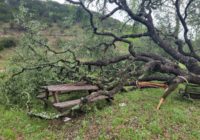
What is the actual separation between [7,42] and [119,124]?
17.4 metres

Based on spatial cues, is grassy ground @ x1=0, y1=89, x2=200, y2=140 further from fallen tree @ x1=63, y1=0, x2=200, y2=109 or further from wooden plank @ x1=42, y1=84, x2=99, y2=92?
fallen tree @ x1=63, y1=0, x2=200, y2=109

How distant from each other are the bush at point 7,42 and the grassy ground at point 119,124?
46.8 feet

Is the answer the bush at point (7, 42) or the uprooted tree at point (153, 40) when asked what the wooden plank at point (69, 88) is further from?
the bush at point (7, 42)

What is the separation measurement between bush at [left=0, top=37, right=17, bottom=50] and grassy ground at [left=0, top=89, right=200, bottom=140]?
46.8 feet

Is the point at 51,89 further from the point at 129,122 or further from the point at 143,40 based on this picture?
the point at 143,40

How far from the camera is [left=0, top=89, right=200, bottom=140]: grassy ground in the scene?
612 centimetres

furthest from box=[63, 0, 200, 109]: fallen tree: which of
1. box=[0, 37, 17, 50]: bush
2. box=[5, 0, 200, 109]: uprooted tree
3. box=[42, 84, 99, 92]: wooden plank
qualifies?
box=[0, 37, 17, 50]: bush

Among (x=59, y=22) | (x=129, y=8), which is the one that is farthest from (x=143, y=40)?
(x=59, y=22)

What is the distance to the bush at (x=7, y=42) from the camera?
21.4 meters

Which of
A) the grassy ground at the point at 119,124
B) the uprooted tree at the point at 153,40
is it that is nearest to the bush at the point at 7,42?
the uprooted tree at the point at 153,40

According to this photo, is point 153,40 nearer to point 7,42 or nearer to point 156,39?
point 156,39

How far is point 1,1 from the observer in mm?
29766

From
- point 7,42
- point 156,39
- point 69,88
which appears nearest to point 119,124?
point 69,88

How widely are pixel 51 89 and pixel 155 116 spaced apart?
283 cm
